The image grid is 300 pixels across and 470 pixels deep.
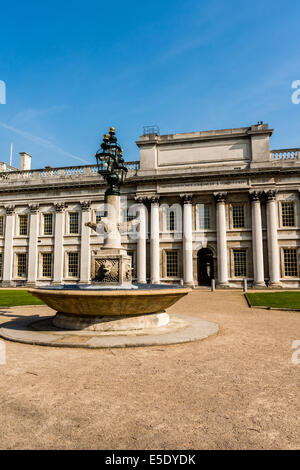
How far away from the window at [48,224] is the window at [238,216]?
65.7ft

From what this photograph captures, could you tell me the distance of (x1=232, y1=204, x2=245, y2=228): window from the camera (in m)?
29.8

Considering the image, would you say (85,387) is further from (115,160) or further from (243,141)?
(243,141)

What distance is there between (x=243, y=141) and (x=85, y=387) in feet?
97.6

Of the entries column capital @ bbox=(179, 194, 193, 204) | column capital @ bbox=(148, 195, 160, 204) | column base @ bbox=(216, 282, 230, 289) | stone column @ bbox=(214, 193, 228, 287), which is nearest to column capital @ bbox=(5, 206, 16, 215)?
column capital @ bbox=(148, 195, 160, 204)

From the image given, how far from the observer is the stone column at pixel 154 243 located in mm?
29688

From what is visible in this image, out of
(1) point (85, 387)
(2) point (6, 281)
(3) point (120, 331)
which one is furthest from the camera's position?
(2) point (6, 281)

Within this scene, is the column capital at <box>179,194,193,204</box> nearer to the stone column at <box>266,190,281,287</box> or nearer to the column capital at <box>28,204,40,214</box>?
the stone column at <box>266,190,281,287</box>

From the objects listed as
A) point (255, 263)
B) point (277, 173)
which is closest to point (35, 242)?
point (255, 263)

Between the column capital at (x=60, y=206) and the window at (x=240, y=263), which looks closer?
the window at (x=240, y=263)

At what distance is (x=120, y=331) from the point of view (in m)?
7.93

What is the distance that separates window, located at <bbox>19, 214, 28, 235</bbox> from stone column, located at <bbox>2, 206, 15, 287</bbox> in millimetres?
747

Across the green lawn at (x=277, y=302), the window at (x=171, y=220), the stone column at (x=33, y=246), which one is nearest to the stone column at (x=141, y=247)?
the window at (x=171, y=220)
